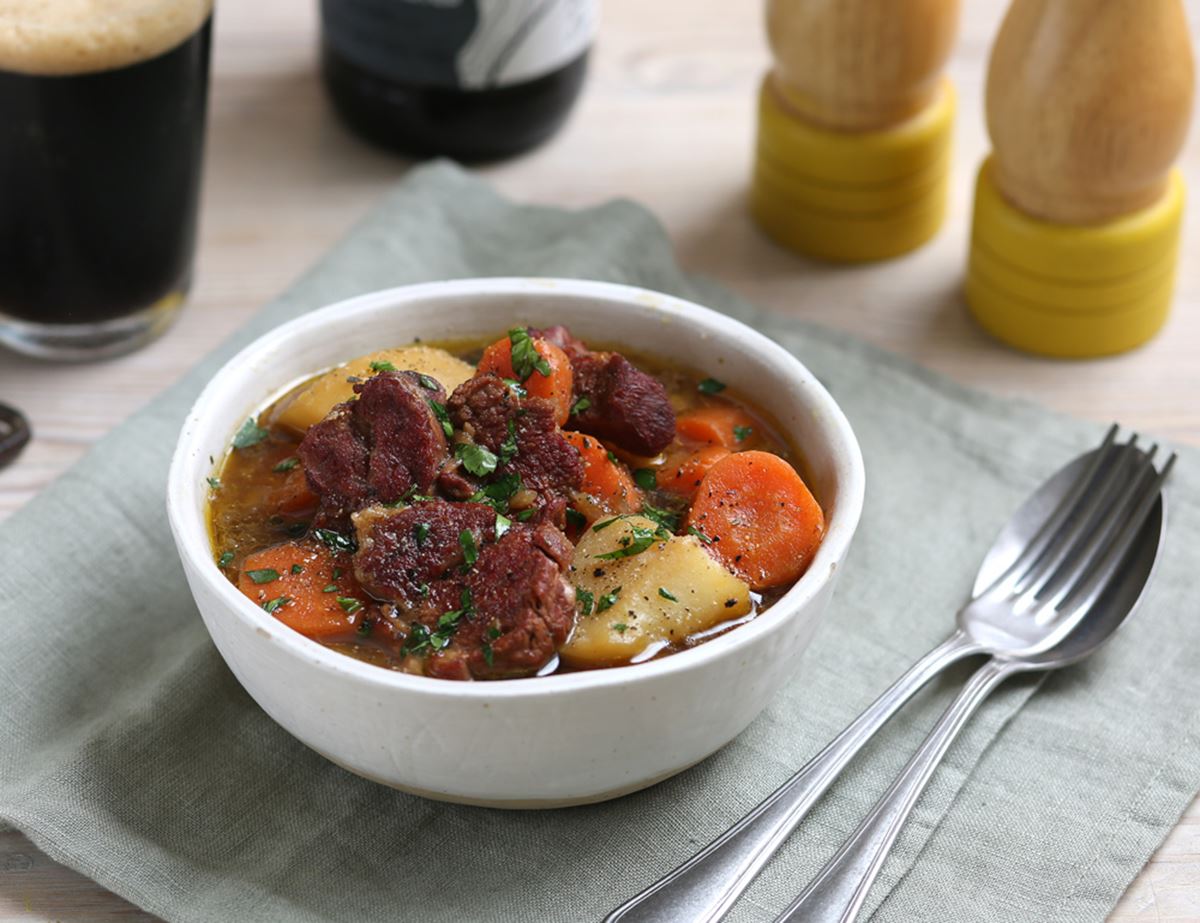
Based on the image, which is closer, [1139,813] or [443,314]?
[1139,813]

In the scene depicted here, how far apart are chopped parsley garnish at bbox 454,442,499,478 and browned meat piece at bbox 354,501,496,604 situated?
11 centimetres

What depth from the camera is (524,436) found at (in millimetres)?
2031

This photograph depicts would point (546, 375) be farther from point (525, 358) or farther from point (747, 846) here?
point (747, 846)

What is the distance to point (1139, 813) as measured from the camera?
2.08 meters

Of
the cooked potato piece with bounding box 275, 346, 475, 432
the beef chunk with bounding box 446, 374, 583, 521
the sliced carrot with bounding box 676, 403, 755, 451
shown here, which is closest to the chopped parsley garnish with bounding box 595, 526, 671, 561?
the beef chunk with bounding box 446, 374, 583, 521

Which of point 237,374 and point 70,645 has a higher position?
point 237,374

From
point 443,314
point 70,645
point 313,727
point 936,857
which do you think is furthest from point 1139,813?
point 70,645

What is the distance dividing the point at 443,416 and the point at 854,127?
1.53 m

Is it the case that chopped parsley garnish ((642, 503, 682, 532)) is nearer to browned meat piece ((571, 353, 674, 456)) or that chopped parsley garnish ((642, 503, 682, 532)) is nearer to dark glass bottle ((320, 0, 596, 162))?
browned meat piece ((571, 353, 674, 456))

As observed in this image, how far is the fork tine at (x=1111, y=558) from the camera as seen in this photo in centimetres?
234

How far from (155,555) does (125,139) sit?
83 centimetres

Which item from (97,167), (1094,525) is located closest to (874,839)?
(1094,525)

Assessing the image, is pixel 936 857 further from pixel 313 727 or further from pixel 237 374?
pixel 237 374

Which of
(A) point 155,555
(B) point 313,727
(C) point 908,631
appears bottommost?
(A) point 155,555
